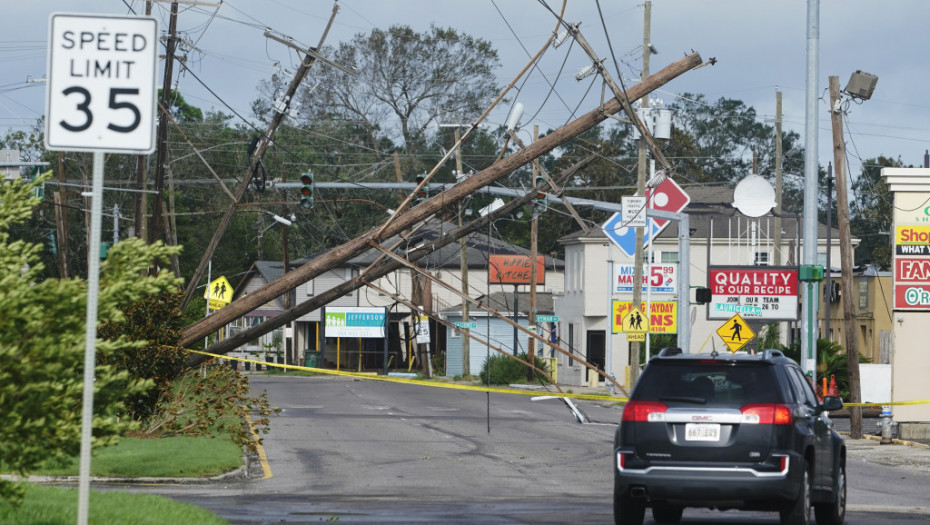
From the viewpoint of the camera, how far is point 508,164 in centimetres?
2069

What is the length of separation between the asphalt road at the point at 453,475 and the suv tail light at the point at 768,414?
2298 mm

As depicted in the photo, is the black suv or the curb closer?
the black suv

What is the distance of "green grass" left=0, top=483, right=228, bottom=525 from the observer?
989 centimetres

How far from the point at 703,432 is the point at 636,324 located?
28824 millimetres

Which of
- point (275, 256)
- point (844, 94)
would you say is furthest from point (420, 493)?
point (275, 256)

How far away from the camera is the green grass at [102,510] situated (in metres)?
9.89

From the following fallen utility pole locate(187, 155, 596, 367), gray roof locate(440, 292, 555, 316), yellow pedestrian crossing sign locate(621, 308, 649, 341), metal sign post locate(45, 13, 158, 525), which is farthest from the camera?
gray roof locate(440, 292, 555, 316)

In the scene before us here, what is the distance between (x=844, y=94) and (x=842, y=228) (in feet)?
10.5

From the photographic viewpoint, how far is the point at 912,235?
28.6 metres

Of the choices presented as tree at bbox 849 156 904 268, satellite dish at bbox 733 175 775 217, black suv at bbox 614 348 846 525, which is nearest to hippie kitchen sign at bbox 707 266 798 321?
satellite dish at bbox 733 175 775 217

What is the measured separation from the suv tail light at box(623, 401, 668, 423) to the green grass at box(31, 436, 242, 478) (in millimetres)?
7449

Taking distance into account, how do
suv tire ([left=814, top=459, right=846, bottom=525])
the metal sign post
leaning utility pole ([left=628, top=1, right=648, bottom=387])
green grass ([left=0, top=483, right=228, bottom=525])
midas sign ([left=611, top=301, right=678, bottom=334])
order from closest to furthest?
the metal sign post < green grass ([left=0, top=483, right=228, bottom=525]) < suv tire ([left=814, top=459, right=846, bottom=525]) < leaning utility pole ([left=628, top=1, right=648, bottom=387]) < midas sign ([left=611, top=301, right=678, bottom=334])

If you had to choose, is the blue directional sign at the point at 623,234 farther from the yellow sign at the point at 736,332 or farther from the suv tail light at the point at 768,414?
the suv tail light at the point at 768,414

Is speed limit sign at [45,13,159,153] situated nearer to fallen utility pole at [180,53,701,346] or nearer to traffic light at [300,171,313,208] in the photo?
fallen utility pole at [180,53,701,346]
